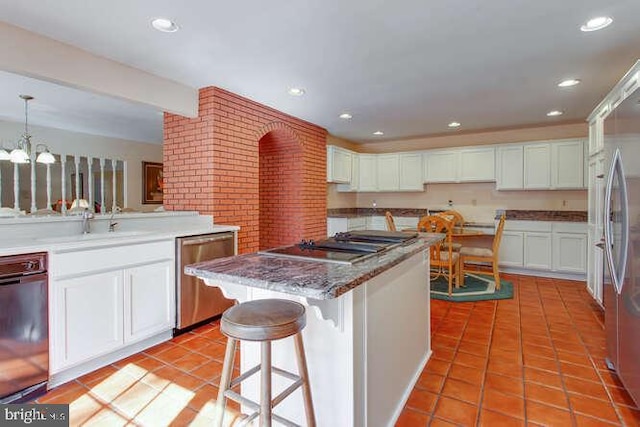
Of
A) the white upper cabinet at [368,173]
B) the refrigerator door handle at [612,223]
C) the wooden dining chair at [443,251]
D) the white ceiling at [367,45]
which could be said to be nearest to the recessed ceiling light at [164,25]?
the white ceiling at [367,45]

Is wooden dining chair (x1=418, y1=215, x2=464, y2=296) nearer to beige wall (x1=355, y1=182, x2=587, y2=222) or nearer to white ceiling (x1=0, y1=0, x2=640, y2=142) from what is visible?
white ceiling (x1=0, y1=0, x2=640, y2=142)

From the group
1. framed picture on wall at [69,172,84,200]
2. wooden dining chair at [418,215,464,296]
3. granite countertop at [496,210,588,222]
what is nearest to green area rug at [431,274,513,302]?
wooden dining chair at [418,215,464,296]

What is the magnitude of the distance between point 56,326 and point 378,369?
6.41 feet

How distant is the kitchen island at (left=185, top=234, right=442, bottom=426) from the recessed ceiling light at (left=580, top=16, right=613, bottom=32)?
1983 mm

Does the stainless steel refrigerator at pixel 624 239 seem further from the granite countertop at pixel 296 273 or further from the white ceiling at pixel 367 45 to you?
the granite countertop at pixel 296 273

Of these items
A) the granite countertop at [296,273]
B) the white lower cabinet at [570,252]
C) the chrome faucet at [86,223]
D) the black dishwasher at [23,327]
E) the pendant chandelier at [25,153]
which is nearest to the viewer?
the granite countertop at [296,273]

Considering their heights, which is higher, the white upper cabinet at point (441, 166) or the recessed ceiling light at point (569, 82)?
the recessed ceiling light at point (569, 82)

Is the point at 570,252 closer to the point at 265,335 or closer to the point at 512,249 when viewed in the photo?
the point at 512,249

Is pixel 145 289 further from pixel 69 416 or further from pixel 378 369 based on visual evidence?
pixel 378 369

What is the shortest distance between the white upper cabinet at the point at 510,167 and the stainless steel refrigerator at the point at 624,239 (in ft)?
10.1

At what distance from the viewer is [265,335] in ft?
3.95

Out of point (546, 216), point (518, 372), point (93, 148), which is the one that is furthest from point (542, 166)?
point (93, 148)

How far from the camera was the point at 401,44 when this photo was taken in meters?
2.49

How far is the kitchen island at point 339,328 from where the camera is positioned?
1292mm
